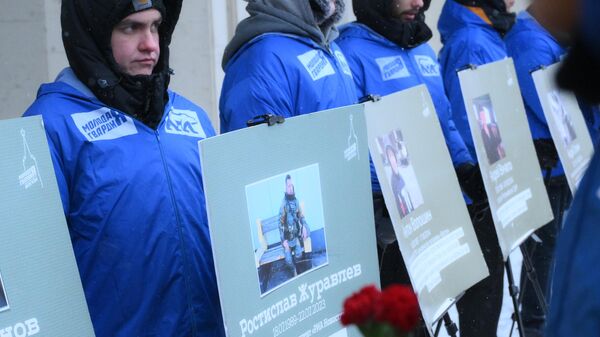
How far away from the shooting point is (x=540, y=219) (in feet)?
17.2

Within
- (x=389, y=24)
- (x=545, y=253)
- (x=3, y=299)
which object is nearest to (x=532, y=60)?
(x=545, y=253)

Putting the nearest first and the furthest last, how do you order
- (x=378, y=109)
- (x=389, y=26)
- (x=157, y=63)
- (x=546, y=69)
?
(x=157, y=63) → (x=378, y=109) → (x=389, y=26) → (x=546, y=69)

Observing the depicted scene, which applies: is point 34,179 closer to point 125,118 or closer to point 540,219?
point 125,118

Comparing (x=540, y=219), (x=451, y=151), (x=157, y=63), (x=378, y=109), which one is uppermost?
(x=157, y=63)

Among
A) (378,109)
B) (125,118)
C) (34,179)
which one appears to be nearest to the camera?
(34,179)

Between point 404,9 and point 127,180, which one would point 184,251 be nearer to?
point 127,180

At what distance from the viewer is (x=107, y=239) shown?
119 inches

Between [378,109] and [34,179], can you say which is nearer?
[34,179]

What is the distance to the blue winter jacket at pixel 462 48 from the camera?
5766mm

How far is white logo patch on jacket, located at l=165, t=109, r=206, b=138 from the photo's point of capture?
10.8 ft

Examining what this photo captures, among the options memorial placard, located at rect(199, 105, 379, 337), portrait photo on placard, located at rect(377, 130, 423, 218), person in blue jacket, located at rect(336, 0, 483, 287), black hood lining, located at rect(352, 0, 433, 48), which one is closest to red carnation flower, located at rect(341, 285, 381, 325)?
memorial placard, located at rect(199, 105, 379, 337)

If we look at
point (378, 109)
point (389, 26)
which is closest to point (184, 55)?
point (389, 26)

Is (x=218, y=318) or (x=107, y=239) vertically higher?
(x=107, y=239)

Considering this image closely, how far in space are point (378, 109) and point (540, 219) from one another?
5.91 ft
